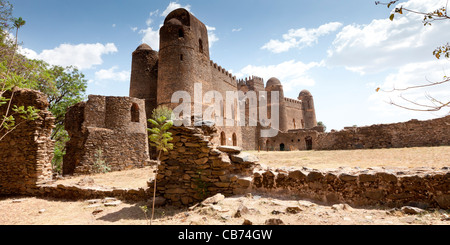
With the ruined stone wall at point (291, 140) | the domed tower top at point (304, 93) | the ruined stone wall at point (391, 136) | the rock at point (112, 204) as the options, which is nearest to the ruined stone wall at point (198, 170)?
the rock at point (112, 204)

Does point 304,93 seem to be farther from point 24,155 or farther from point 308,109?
point 24,155

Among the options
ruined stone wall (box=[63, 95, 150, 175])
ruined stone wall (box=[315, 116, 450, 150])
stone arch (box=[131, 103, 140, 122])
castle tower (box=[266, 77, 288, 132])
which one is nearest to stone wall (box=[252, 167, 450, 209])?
ruined stone wall (box=[63, 95, 150, 175])

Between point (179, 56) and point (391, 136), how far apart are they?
2024 centimetres

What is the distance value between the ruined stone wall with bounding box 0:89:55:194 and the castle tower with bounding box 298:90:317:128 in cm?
5297

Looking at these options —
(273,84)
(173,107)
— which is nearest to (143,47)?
(173,107)

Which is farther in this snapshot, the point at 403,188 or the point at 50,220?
the point at 50,220

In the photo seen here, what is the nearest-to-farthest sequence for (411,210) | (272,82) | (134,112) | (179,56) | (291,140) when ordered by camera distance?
(411,210) < (134,112) < (179,56) < (291,140) < (272,82)

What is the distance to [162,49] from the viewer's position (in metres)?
23.3

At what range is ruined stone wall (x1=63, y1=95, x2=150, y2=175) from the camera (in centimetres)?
1267

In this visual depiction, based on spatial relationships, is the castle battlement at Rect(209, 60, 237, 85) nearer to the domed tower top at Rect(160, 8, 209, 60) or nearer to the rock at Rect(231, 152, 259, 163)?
the domed tower top at Rect(160, 8, 209, 60)

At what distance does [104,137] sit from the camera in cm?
1333
